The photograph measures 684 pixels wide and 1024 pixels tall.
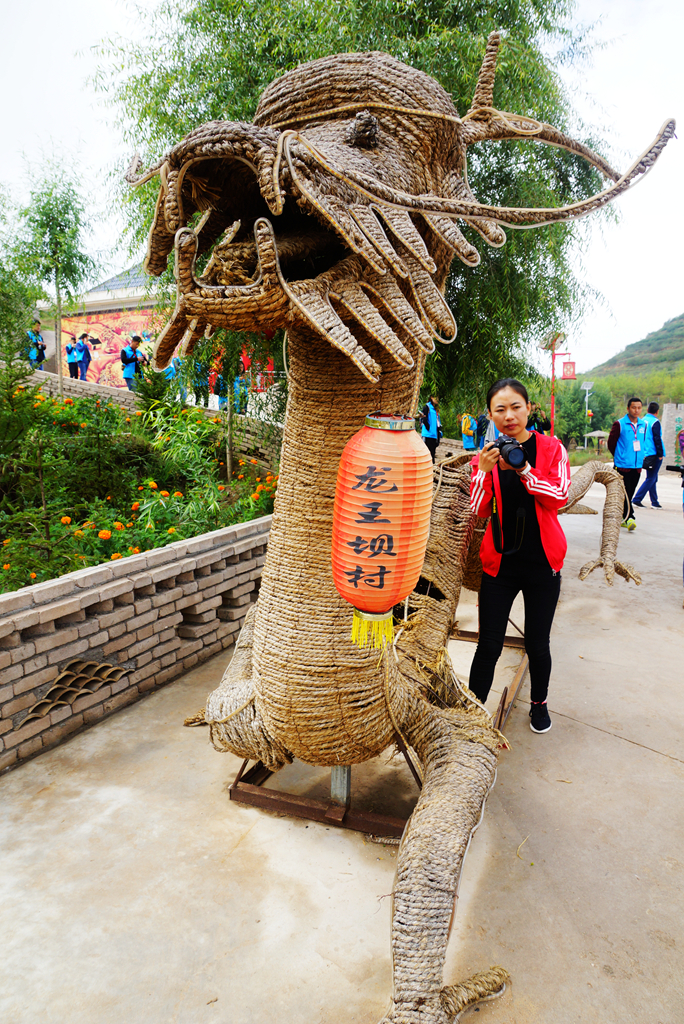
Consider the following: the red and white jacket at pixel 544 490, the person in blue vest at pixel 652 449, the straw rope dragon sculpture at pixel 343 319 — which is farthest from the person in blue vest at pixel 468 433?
the straw rope dragon sculpture at pixel 343 319

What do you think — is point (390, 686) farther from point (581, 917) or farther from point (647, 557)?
point (647, 557)

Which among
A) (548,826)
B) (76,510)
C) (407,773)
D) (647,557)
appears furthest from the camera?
(647,557)

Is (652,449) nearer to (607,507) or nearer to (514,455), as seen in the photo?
(607,507)

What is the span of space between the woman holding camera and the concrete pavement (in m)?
0.61

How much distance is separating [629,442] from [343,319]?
19.1 feet

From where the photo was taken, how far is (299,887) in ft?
6.09

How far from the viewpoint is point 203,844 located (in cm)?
203

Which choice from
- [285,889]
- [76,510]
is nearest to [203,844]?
[285,889]

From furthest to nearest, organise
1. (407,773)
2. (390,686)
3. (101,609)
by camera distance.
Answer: (101,609)
(407,773)
(390,686)

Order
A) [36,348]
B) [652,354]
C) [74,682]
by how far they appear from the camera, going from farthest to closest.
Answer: [652,354], [36,348], [74,682]

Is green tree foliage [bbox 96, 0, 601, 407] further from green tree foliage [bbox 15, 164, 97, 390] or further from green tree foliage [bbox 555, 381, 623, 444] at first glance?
green tree foliage [bbox 555, 381, 623, 444]

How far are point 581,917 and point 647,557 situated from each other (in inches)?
192

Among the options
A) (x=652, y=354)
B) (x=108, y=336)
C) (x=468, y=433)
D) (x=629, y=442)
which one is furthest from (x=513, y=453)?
(x=652, y=354)

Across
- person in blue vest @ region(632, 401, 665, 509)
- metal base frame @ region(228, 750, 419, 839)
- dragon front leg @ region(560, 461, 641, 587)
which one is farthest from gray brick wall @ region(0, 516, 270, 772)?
person in blue vest @ region(632, 401, 665, 509)
